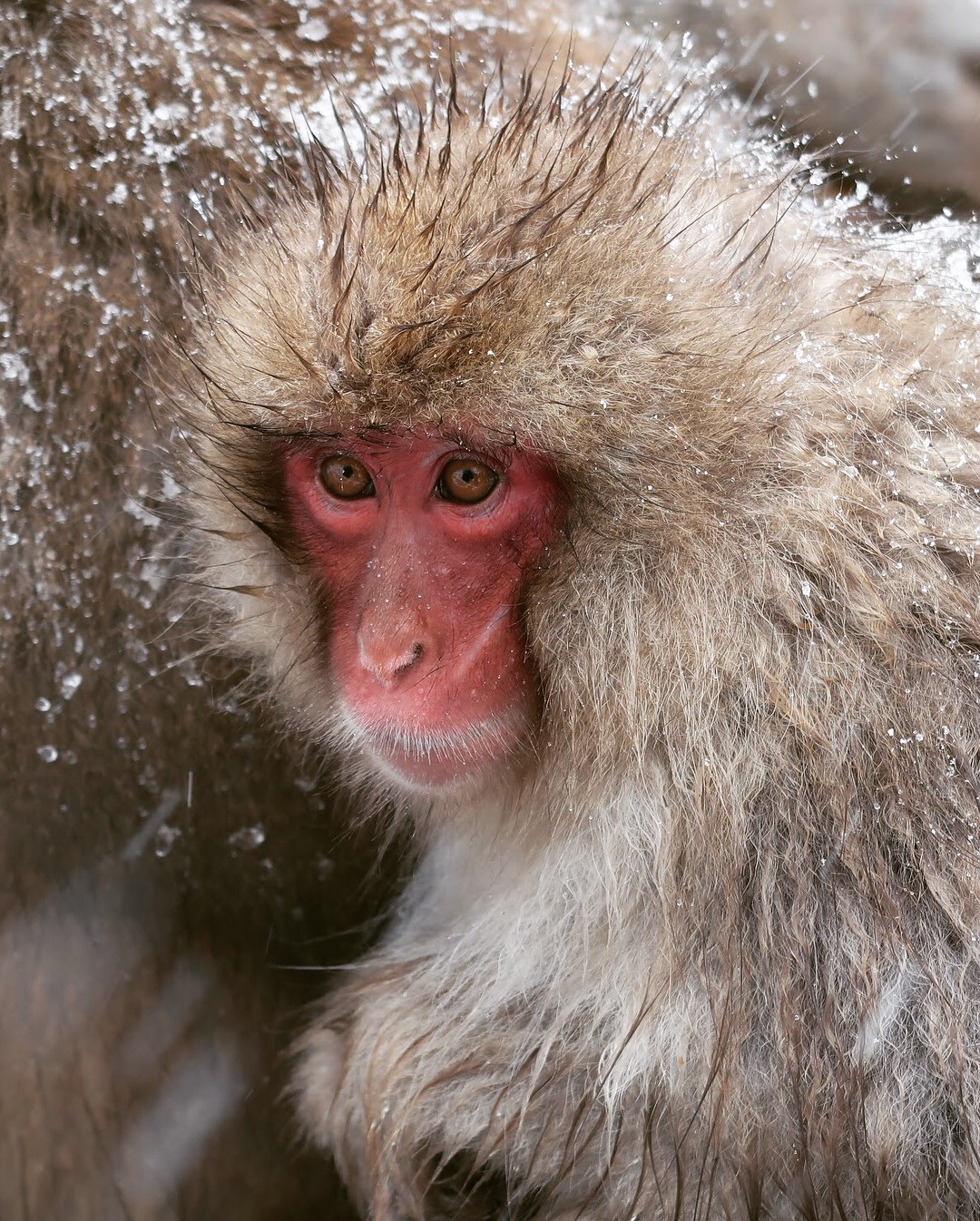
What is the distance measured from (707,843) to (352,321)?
0.80m

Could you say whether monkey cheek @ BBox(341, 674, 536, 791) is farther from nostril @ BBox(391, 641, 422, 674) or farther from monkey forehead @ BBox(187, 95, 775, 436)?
monkey forehead @ BBox(187, 95, 775, 436)

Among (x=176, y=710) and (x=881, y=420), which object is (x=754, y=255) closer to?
(x=881, y=420)

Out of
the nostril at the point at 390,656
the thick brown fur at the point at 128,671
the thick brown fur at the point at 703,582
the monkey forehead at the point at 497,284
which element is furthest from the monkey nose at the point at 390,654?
the thick brown fur at the point at 128,671

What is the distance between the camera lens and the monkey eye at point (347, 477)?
1.77 m

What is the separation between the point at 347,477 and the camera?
1789 millimetres

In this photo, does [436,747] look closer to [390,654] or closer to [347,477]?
[390,654]

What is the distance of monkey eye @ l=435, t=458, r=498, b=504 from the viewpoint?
1.67 metres

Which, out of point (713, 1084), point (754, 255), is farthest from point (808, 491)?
point (713, 1084)

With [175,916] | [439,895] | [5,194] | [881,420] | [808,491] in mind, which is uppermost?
[881,420]

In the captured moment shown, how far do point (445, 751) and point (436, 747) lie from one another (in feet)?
0.04

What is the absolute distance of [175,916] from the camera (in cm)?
204

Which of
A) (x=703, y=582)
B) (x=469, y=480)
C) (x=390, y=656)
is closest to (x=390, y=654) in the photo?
(x=390, y=656)

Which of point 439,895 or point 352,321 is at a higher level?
point 352,321

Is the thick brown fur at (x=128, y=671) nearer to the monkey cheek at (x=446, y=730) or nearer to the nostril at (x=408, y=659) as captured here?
the monkey cheek at (x=446, y=730)
